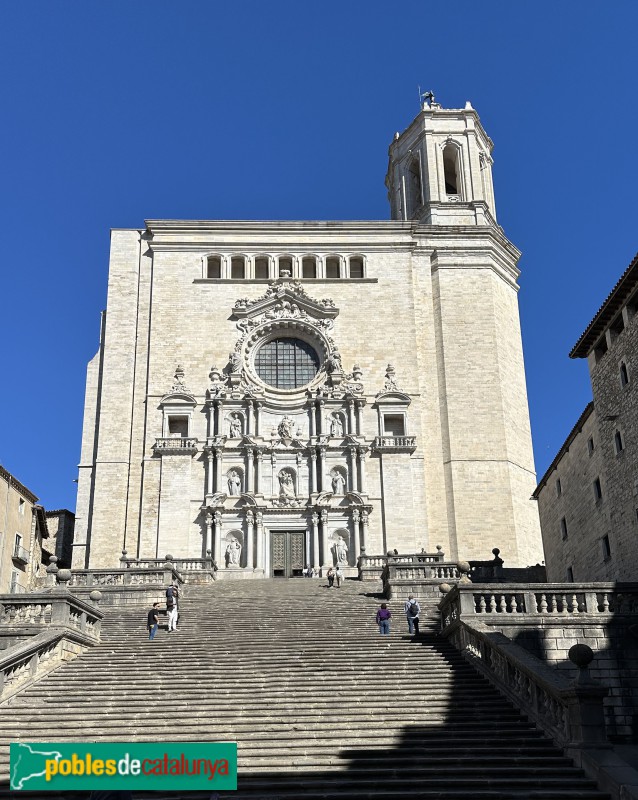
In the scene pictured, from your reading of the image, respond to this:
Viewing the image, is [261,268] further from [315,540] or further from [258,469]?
[315,540]

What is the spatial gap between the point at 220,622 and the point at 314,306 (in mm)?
18694

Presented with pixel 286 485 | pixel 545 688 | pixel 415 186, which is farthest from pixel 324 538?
pixel 545 688

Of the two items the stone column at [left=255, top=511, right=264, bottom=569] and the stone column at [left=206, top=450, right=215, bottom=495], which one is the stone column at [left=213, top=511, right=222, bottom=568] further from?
the stone column at [left=255, top=511, right=264, bottom=569]

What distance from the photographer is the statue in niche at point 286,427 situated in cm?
3312

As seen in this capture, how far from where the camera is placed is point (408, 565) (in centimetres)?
2277

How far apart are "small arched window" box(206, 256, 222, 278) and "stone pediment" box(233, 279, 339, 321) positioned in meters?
2.10

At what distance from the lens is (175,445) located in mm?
32406

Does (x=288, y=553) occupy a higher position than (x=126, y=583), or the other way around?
(x=288, y=553)

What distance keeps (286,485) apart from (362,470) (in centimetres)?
296

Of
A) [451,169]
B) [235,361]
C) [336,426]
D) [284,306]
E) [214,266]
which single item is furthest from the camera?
[451,169]

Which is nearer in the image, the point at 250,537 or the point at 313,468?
the point at 250,537

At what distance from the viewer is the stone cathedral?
1249 inches

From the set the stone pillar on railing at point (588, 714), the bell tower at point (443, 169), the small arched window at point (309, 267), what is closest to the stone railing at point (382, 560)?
the small arched window at point (309, 267)

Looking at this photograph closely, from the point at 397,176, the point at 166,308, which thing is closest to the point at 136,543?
the point at 166,308
